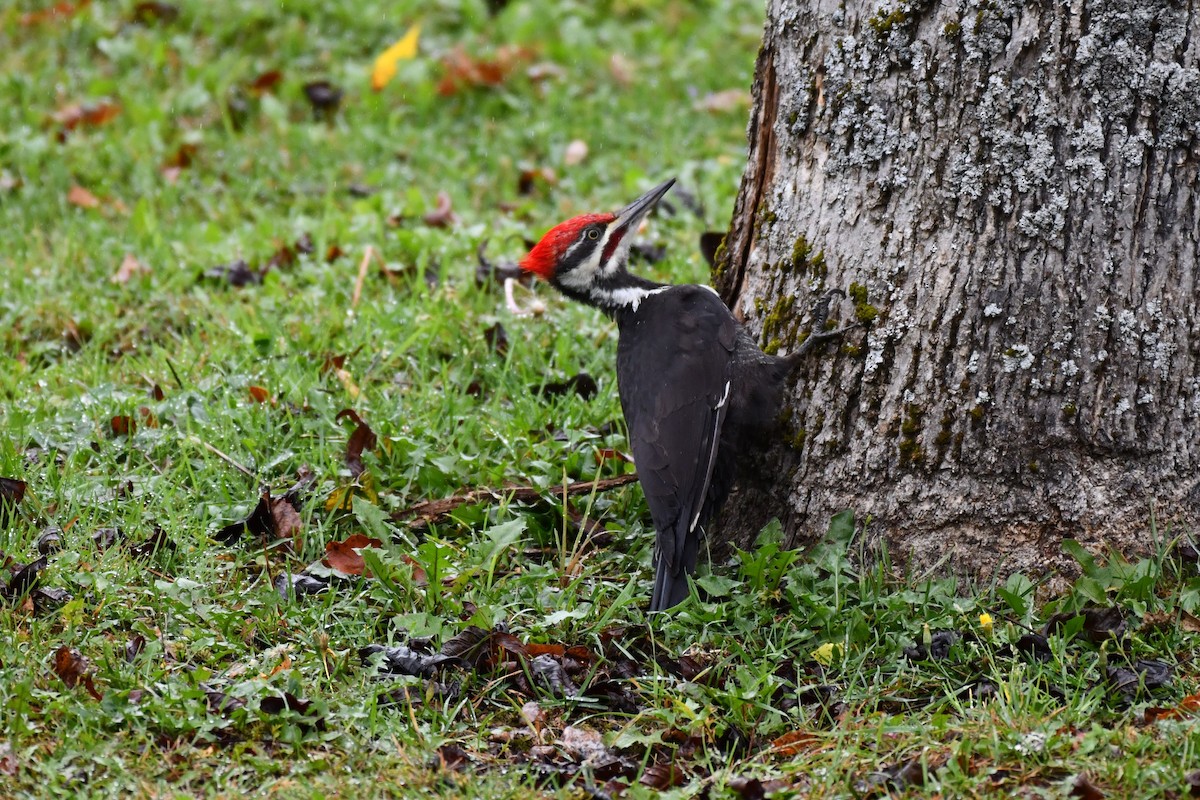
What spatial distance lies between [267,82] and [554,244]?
407cm

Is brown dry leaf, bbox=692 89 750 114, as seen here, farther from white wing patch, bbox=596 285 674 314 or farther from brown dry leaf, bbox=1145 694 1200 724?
brown dry leaf, bbox=1145 694 1200 724

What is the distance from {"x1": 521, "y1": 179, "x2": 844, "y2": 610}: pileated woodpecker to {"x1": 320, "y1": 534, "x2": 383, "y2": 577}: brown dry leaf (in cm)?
88

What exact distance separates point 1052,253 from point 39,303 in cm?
416

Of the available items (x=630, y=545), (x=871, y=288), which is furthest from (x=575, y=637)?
(x=871, y=288)

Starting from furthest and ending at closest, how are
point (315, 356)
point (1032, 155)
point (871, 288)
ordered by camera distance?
point (315, 356), point (871, 288), point (1032, 155)

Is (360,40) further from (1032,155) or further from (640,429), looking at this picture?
(1032,155)

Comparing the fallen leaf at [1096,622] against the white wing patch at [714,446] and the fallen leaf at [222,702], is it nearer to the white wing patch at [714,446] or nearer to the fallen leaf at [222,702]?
the white wing patch at [714,446]

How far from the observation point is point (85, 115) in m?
7.47

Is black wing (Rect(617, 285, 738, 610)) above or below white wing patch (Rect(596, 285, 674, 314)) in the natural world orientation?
below

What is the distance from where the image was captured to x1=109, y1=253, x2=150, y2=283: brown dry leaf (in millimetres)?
5736

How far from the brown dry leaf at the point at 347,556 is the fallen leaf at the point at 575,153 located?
3737mm

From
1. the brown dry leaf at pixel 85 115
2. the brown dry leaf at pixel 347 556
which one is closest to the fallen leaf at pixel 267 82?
the brown dry leaf at pixel 85 115

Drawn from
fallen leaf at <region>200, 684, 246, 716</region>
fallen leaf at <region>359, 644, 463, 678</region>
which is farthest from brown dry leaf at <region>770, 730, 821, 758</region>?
fallen leaf at <region>200, 684, 246, 716</region>

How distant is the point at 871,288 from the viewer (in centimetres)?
363
